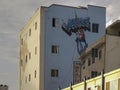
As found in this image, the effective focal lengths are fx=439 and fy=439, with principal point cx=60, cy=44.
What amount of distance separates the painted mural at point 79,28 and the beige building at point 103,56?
3.58 metres

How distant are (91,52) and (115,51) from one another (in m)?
4.89

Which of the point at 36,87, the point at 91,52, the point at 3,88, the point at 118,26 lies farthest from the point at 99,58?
the point at 3,88

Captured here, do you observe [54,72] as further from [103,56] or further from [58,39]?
[103,56]

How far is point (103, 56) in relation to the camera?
53.0 m

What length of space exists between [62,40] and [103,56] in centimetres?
1135

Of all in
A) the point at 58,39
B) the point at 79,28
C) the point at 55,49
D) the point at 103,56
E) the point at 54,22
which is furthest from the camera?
the point at 79,28

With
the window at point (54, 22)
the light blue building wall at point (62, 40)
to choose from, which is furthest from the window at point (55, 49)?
the window at point (54, 22)

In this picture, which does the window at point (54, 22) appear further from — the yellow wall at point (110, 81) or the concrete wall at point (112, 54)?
the yellow wall at point (110, 81)

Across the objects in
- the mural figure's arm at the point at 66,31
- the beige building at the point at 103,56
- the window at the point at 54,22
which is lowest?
the beige building at the point at 103,56

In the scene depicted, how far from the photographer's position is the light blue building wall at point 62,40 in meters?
61.8

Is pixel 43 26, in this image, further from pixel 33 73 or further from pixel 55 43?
pixel 33 73

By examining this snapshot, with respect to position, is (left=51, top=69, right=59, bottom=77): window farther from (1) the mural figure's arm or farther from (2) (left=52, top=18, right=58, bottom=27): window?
(2) (left=52, top=18, right=58, bottom=27): window

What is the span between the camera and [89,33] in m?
65.1

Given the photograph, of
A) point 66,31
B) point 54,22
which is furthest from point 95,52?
point 54,22
